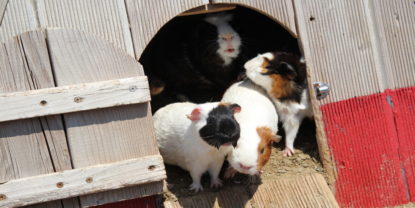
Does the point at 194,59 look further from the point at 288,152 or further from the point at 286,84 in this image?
the point at 288,152

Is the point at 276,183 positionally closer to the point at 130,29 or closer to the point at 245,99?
the point at 245,99

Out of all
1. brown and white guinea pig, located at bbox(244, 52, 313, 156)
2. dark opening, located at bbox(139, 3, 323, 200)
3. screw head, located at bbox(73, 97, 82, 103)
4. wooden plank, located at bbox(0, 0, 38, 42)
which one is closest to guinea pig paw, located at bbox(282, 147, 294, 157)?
brown and white guinea pig, located at bbox(244, 52, 313, 156)

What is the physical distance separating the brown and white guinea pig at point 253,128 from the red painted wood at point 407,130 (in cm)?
97

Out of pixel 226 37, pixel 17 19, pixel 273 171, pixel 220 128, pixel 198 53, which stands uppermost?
pixel 17 19

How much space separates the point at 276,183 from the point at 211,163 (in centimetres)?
52

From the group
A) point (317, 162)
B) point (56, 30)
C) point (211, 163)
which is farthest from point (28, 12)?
point (317, 162)

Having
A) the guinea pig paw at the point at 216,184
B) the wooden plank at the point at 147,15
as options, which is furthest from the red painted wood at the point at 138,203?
the wooden plank at the point at 147,15

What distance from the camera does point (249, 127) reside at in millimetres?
4203

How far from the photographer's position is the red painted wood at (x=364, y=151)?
436 cm

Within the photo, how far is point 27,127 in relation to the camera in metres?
3.60

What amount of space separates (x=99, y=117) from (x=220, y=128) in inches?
31.7

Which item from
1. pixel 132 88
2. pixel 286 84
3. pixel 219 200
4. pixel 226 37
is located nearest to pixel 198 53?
pixel 226 37

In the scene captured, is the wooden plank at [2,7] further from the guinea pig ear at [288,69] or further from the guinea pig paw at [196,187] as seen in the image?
the guinea pig ear at [288,69]

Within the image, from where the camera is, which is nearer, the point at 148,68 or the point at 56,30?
the point at 56,30
